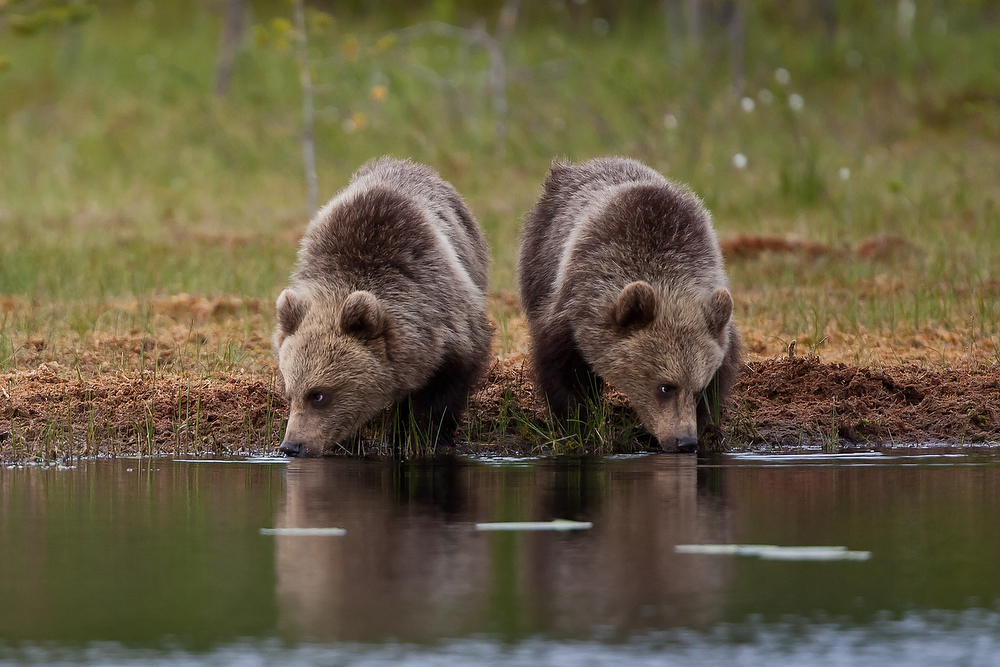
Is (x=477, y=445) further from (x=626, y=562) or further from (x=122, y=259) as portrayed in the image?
(x=122, y=259)

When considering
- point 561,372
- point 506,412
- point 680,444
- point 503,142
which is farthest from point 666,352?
point 503,142

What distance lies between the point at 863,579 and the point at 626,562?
832 mm

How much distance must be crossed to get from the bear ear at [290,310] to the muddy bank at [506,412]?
1.85 ft

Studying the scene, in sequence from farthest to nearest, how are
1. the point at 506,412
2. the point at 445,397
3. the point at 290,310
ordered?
the point at 506,412 < the point at 445,397 < the point at 290,310

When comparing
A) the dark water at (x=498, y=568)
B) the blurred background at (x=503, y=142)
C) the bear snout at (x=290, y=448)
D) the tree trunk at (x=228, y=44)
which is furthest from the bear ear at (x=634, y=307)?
the tree trunk at (x=228, y=44)

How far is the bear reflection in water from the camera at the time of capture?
4516 mm

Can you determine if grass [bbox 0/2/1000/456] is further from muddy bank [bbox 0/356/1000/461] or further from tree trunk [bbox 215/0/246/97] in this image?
tree trunk [bbox 215/0/246/97]

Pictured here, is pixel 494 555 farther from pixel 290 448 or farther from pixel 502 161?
pixel 502 161

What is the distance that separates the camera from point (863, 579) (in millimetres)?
5020

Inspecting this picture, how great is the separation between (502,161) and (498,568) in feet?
53.1

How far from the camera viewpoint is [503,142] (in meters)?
21.7

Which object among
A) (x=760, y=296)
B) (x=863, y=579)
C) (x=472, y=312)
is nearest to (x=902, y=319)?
(x=760, y=296)

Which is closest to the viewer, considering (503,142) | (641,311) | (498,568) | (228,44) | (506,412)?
(498,568)

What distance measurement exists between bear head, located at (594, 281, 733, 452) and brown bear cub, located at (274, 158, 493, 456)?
0.99m
